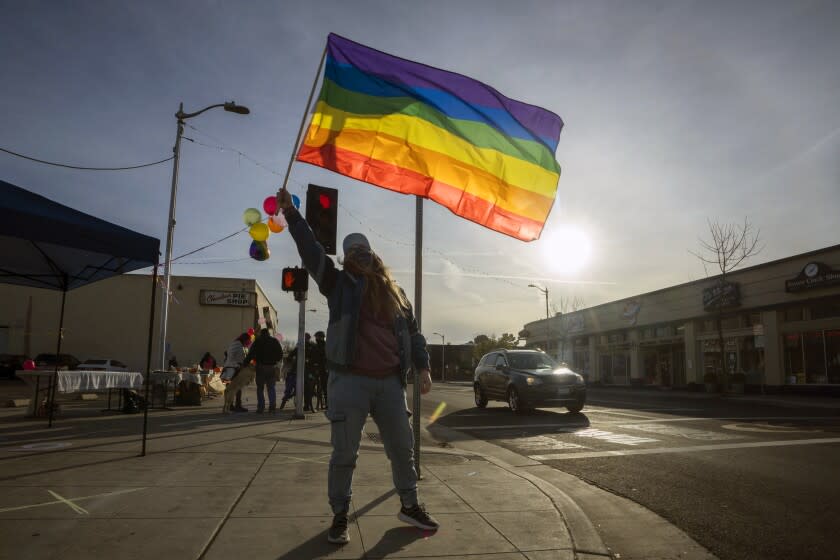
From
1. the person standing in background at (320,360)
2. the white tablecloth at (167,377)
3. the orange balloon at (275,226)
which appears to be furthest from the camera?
the person standing in background at (320,360)

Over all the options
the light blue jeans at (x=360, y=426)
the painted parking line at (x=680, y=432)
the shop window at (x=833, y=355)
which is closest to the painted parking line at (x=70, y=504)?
the light blue jeans at (x=360, y=426)

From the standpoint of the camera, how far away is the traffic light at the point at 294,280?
9.68m

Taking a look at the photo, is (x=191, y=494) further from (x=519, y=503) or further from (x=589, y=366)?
(x=589, y=366)

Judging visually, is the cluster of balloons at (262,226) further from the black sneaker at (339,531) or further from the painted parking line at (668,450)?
the black sneaker at (339,531)

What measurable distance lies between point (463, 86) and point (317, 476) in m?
4.31

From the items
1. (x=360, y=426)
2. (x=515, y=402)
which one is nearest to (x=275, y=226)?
(x=515, y=402)

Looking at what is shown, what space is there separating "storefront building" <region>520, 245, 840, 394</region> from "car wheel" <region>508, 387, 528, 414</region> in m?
15.4

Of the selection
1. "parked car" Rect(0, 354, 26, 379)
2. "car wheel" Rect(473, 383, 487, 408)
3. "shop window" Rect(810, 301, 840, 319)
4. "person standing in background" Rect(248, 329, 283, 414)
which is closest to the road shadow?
"car wheel" Rect(473, 383, 487, 408)

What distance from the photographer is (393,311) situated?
378 centimetres

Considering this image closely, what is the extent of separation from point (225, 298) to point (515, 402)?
35.6 metres

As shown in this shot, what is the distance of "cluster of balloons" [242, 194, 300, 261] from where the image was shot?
1237cm

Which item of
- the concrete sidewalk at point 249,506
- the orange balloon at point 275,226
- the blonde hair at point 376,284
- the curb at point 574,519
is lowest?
the curb at point 574,519

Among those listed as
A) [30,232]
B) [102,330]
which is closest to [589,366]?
[102,330]

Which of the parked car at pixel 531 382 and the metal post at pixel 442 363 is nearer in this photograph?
the parked car at pixel 531 382
